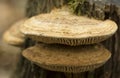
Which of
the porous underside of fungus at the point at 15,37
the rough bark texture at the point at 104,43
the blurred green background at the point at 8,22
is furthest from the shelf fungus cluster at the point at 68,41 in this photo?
the blurred green background at the point at 8,22

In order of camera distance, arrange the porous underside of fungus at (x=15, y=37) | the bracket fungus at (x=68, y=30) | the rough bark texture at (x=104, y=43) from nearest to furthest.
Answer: the bracket fungus at (x=68, y=30) → the rough bark texture at (x=104, y=43) → the porous underside of fungus at (x=15, y=37)

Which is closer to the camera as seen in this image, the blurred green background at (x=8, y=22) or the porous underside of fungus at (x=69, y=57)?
the porous underside of fungus at (x=69, y=57)

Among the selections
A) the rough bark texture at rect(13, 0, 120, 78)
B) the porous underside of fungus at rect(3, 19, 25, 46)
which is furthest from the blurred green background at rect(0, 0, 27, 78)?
the rough bark texture at rect(13, 0, 120, 78)

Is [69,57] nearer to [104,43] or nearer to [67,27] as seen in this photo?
[67,27]

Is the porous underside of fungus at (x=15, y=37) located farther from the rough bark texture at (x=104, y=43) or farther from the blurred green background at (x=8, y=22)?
the blurred green background at (x=8, y=22)

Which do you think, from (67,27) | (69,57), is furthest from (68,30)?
(69,57)

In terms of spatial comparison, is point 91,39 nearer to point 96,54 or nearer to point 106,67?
point 96,54

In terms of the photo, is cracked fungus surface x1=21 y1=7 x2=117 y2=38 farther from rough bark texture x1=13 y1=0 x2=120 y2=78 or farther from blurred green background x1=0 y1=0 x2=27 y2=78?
blurred green background x1=0 y1=0 x2=27 y2=78

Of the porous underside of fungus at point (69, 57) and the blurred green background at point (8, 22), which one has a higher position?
the porous underside of fungus at point (69, 57)
